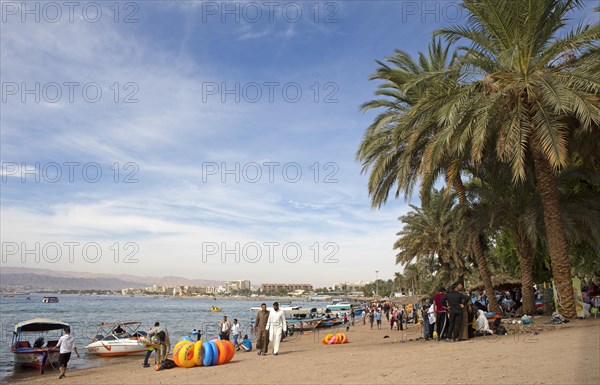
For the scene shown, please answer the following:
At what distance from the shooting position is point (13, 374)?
69.1 ft

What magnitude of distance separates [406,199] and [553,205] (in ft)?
22.5

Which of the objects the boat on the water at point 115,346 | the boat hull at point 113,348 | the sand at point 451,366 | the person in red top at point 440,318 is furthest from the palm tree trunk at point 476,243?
the boat hull at point 113,348

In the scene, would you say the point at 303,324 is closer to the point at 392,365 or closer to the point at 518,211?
the point at 518,211

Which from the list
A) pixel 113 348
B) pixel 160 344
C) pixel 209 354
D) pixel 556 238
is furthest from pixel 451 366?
pixel 113 348

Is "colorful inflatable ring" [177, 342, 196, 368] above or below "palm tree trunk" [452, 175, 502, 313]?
below

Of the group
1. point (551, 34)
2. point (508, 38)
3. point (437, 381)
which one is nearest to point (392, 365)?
point (437, 381)

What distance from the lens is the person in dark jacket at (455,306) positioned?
1379 centimetres

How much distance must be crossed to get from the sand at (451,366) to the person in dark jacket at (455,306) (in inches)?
25.7

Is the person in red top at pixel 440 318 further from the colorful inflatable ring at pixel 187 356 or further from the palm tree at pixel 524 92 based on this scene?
the colorful inflatable ring at pixel 187 356

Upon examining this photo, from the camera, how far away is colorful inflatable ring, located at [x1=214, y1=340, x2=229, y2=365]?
13.5 m

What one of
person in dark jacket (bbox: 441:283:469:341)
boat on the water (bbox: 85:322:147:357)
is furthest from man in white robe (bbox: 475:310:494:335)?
boat on the water (bbox: 85:322:147:357)

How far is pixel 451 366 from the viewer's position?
9305 mm

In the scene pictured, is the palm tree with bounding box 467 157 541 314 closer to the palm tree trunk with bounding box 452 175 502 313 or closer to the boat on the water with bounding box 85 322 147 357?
the palm tree trunk with bounding box 452 175 502 313

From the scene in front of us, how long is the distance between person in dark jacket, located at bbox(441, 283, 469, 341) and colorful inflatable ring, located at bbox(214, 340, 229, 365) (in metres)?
6.86
